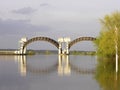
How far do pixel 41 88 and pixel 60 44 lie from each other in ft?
275

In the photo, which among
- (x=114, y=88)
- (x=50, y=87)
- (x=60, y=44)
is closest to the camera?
(x=114, y=88)

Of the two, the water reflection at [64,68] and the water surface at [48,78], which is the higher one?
the water reflection at [64,68]

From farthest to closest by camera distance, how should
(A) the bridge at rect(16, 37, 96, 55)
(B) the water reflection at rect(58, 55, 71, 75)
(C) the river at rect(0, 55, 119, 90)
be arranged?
→ (A) the bridge at rect(16, 37, 96, 55)
(B) the water reflection at rect(58, 55, 71, 75)
(C) the river at rect(0, 55, 119, 90)

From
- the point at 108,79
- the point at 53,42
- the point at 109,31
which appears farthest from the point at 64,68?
the point at 53,42

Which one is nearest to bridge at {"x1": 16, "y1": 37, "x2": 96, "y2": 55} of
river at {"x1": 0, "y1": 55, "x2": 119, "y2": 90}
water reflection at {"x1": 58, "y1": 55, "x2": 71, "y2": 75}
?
water reflection at {"x1": 58, "y1": 55, "x2": 71, "y2": 75}

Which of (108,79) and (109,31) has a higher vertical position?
(109,31)

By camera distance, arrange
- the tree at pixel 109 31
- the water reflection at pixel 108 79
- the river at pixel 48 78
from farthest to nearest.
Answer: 1. the tree at pixel 109 31
2. the river at pixel 48 78
3. the water reflection at pixel 108 79

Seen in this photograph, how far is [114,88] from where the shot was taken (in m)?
20.5

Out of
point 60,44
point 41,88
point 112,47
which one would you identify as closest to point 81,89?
point 41,88

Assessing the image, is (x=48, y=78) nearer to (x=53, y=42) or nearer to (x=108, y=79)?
(x=108, y=79)

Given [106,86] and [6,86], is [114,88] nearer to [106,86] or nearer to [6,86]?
[106,86]

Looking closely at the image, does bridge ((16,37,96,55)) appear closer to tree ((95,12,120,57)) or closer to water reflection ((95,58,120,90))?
tree ((95,12,120,57))

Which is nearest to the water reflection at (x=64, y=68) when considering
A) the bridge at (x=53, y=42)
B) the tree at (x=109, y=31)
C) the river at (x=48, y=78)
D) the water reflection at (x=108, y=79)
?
the river at (x=48, y=78)

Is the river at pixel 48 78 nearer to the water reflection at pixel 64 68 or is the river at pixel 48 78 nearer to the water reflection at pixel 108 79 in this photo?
the water reflection at pixel 64 68
